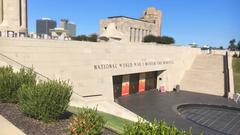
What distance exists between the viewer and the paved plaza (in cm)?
2106

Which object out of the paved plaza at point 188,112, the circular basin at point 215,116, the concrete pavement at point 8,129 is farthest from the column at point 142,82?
the concrete pavement at point 8,129

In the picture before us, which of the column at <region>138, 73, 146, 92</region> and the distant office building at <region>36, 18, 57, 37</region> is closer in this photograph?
the column at <region>138, 73, 146, 92</region>

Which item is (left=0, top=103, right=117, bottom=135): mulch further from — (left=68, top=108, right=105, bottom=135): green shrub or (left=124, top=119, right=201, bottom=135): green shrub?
(left=124, top=119, right=201, bottom=135): green shrub

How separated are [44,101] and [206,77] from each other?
35.4 metres

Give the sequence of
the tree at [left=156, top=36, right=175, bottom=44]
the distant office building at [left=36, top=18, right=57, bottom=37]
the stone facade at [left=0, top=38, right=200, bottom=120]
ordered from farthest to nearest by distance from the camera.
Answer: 1. the tree at [left=156, top=36, right=175, bottom=44]
2. the distant office building at [left=36, top=18, right=57, bottom=37]
3. the stone facade at [left=0, top=38, right=200, bottom=120]

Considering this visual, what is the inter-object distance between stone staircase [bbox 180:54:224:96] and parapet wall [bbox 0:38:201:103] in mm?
4586

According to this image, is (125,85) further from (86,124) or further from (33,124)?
(86,124)

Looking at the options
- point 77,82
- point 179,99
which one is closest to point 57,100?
point 77,82

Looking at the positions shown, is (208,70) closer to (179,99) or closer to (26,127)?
(179,99)

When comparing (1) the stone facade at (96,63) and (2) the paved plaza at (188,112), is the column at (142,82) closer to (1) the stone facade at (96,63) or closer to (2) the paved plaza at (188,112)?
(1) the stone facade at (96,63)

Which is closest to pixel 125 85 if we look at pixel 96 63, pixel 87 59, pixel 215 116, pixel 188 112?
pixel 96 63

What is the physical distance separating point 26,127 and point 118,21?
5072 cm

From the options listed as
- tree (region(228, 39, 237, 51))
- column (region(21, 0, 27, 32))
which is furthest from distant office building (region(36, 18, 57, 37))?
tree (region(228, 39, 237, 51))

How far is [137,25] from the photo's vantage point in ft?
204
